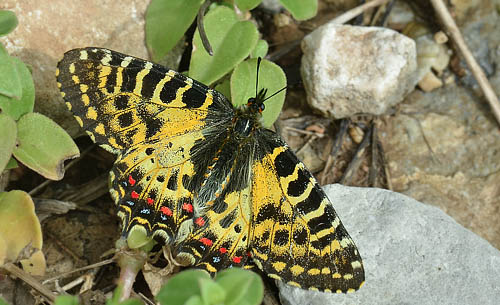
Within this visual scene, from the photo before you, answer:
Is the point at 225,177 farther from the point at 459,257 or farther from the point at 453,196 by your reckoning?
the point at 453,196

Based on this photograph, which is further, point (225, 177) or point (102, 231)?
point (102, 231)

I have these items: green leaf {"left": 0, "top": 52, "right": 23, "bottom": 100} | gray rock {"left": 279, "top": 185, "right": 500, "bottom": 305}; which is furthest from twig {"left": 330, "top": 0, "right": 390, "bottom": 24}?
green leaf {"left": 0, "top": 52, "right": 23, "bottom": 100}

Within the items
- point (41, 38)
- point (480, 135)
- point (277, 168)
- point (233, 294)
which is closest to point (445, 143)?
point (480, 135)

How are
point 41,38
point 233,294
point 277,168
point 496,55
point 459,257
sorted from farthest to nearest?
1. point 496,55
2. point 41,38
3. point 459,257
4. point 277,168
5. point 233,294

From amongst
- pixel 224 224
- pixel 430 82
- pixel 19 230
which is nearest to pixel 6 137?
pixel 19 230

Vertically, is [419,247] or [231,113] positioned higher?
[231,113]

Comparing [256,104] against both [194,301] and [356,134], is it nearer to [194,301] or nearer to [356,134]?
[356,134]
